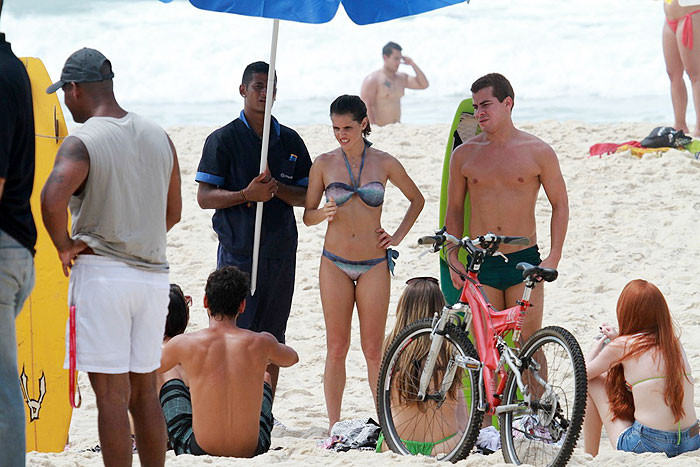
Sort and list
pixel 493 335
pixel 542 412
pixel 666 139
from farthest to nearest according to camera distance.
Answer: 1. pixel 666 139
2. pixel 493 335
3. pixel 542 412

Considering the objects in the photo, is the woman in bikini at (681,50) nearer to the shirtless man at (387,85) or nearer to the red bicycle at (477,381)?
the shirtless man at (387,85)

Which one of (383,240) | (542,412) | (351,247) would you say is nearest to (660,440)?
(542,412)

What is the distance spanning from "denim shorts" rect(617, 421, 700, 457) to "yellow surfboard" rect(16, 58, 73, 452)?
9.55ft

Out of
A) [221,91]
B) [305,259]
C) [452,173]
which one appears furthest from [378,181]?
[221,91]

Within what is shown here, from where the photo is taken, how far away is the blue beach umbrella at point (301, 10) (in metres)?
4.89

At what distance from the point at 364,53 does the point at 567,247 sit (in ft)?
54.9

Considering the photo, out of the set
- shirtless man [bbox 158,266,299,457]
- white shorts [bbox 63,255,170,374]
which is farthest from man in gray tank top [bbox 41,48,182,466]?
shirtless man [bbox 158,266,299,457]

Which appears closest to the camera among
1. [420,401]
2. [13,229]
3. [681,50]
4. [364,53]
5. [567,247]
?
[13,229]

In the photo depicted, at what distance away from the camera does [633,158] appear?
9883mm

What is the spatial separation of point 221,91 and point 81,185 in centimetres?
2082

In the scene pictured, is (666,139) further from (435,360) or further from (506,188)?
(435,360)

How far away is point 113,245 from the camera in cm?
345

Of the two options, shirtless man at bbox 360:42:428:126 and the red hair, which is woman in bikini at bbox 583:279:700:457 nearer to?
the red hair

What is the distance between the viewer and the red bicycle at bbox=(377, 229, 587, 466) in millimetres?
3893
